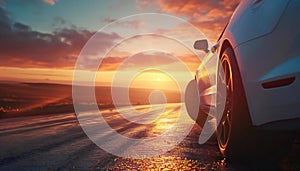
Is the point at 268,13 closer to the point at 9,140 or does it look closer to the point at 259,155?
the point at 259,155

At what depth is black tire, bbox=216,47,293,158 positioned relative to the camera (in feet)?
8.96

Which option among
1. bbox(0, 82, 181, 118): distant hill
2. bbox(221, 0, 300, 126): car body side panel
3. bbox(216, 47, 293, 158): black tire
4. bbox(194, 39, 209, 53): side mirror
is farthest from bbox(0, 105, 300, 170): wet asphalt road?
bbox(0, 82, 181, 118): distant hill

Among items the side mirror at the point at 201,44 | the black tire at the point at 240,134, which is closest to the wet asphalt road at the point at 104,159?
the black tire at the point at 240,134

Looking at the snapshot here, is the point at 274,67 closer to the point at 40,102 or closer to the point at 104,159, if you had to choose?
the point at 104,159

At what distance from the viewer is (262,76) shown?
7.78 ft

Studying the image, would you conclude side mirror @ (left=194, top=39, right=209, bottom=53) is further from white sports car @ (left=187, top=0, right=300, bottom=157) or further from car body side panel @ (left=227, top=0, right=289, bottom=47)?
car body side panel @ (left=227, top=0, right=289, bottom=47)

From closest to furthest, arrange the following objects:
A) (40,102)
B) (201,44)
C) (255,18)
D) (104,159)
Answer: (255,18) → (104,159) → (201,44) → (40,102)

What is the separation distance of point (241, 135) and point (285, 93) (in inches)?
28.9

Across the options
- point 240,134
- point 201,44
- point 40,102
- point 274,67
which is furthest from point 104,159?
point 40,102

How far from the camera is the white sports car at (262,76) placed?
2164 millimetres

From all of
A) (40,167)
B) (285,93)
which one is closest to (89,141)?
(40,167)

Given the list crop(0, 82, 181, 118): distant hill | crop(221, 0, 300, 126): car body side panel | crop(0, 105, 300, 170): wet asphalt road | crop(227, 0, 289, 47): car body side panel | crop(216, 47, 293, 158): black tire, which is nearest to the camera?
crop(221, 0, 300, 126): car body side panel

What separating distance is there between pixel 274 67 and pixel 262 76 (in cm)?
12

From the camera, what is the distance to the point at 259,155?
120 inches
